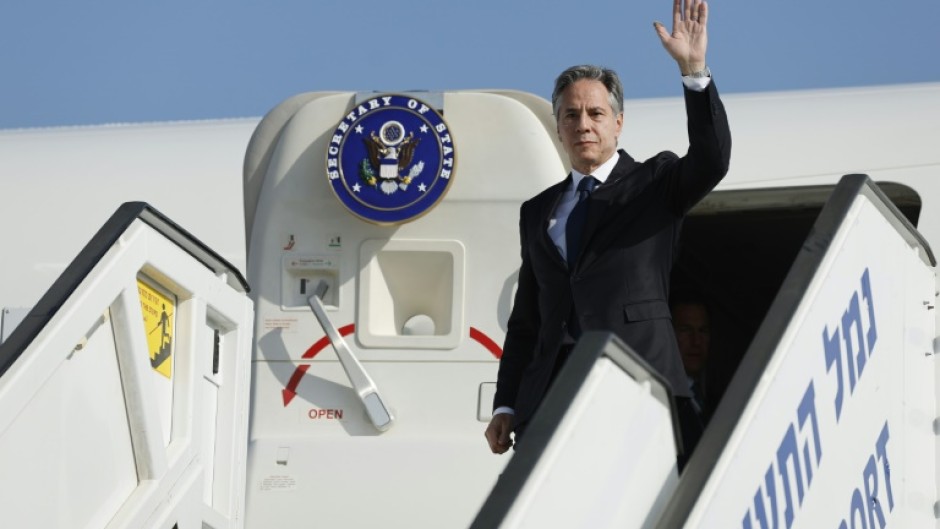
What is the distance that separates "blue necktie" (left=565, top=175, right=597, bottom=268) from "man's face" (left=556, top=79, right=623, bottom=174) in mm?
37

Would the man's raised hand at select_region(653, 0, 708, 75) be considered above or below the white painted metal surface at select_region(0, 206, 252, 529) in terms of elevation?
above

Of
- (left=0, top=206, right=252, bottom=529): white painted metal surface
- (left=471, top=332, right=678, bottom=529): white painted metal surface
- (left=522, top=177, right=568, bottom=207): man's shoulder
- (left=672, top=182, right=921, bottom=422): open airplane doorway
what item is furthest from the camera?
(left=672, top=182, right=921, bottom=422): open airplane doorway

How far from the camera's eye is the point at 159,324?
356 cm

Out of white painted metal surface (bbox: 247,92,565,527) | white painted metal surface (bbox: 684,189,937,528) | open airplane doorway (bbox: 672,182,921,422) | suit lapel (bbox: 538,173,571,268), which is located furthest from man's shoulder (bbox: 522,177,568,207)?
open airplane doorway (bbox: 672,182,921,422)

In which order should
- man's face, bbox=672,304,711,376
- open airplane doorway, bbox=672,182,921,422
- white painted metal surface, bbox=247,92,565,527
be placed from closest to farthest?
white painted metal surface, bbox=247,92,565,527
man's face, bbox=672,304,711,376
open airplane doorway, bbox=672,182,921,422

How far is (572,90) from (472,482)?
7.17 feet

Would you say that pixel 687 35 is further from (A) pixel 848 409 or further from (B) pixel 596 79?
(A) pixel 848 409

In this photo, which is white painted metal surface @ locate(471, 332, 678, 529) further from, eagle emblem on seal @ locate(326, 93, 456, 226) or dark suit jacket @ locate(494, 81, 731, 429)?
eagle emblem on seal @ locate(326, 93, 456, 226)

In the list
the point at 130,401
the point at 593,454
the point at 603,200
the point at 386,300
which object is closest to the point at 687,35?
the point at 603,200

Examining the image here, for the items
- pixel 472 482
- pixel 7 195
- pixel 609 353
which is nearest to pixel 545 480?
pixel 609 353

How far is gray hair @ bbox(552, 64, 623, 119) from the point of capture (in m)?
3.61

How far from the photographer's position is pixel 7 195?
8484 mm

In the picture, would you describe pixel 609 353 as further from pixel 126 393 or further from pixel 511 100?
pixel 511 100

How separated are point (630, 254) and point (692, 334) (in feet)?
7.57
